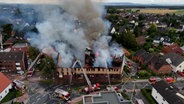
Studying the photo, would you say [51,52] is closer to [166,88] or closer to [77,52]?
[77,52]

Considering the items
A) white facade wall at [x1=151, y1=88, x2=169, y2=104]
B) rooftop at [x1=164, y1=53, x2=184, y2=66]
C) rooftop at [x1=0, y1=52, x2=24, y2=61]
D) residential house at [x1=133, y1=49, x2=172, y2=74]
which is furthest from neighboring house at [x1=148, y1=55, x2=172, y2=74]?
rooftop at [x1=0, y1=52, x2=24, y2=61]

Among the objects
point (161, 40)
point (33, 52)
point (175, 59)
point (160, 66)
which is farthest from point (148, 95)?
point (161, 40)

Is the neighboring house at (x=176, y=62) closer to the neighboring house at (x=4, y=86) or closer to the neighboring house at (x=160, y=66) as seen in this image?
the neighboring house at (x=160, y=66)

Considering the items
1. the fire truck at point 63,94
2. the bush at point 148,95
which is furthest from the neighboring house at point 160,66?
the fire truck at point 63,94

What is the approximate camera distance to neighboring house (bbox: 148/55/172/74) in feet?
168

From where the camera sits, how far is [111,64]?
47406 millimetres

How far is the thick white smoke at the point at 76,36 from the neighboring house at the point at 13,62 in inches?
298

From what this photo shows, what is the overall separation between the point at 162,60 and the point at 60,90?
29.0 metres

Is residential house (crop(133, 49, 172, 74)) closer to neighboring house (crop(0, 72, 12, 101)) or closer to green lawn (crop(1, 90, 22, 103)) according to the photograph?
green lawn (crop(1, 90, 22, 103))

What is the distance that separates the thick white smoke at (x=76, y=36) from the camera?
164 feet

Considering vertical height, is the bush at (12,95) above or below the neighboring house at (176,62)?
below

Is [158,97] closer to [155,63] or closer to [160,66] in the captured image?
[160,66]

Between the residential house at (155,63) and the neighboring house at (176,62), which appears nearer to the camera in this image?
the residential house at (155,63)

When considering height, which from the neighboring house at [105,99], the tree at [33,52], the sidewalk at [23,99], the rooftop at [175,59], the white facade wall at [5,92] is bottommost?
the sidewalk at [23,99]
